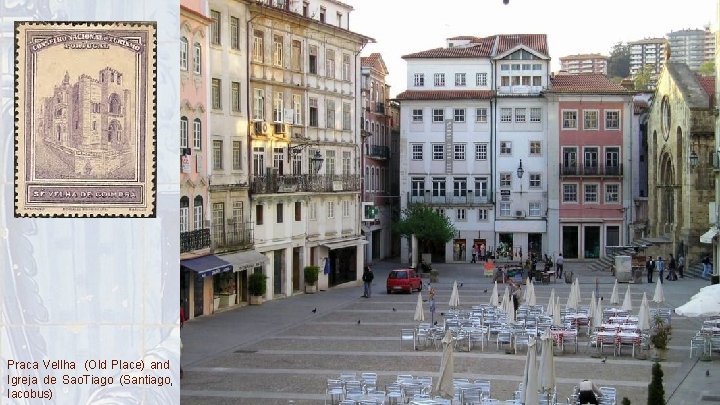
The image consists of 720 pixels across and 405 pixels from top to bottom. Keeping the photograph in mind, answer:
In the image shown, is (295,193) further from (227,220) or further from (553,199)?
(553,199)

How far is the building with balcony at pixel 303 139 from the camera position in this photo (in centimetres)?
4784

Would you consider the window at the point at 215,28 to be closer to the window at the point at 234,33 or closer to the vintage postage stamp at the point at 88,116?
the window at the point at 234,33

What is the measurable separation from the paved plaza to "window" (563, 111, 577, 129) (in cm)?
2848

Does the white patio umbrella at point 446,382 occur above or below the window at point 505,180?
below

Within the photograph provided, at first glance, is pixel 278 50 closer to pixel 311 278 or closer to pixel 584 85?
pixel 311 278

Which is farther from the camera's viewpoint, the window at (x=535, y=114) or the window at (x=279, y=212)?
the window at (x=535, y=114)

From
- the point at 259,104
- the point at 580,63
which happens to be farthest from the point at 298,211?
the point at 580,63

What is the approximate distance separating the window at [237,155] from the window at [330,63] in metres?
10.4

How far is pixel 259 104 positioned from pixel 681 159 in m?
29.7

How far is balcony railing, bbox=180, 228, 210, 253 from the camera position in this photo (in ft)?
128

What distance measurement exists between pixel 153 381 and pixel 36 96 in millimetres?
3736

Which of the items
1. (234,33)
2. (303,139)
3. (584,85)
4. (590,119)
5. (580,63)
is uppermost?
(580,63)

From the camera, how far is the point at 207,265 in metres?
40.1

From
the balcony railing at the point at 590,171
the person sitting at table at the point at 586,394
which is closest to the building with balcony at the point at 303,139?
the balcony railing at the point at 590,171
